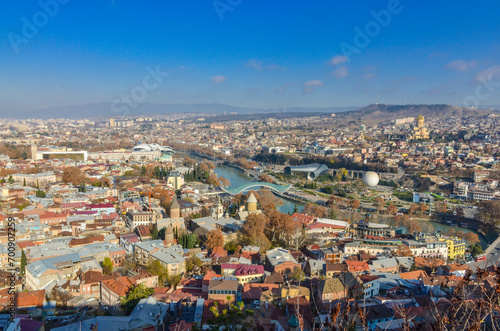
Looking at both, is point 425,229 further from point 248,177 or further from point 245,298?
point 248,177

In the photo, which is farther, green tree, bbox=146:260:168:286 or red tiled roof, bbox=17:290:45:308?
green tree, bbox=146:260:168:286

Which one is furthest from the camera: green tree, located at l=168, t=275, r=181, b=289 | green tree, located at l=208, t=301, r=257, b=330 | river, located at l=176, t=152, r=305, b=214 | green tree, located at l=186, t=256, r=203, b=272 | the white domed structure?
the white domed structure

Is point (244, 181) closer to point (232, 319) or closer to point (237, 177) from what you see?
point (237, 177)

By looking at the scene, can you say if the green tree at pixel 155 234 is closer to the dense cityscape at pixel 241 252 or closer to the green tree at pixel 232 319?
the dense cityscape at pixel 241 252

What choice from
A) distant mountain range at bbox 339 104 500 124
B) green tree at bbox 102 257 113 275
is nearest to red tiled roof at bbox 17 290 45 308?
green tree at bbox 102 257 113 275

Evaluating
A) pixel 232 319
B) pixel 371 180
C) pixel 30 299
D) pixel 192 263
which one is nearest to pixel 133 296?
pixel 30 299

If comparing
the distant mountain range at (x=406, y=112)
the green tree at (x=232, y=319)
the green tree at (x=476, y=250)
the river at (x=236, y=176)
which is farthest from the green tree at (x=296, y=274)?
the distant mountain range at (x=406, y=112)

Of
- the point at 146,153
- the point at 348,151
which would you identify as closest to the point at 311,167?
the point at 348,151

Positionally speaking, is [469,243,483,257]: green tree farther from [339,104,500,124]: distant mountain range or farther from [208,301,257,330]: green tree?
[339,104,500,124]: distant mountain range
